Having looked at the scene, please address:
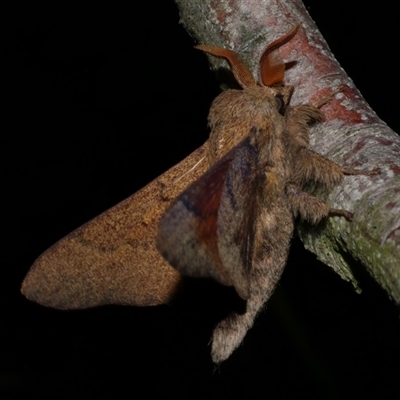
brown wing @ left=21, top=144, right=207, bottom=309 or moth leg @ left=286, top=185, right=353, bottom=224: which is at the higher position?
brown wing @ left=21, top=144, right=207, bottom=309

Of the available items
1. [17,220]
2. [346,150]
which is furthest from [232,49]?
[17,220]

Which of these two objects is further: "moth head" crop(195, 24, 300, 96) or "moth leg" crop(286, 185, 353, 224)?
"moth head" crop(195, 24, 300, 96)

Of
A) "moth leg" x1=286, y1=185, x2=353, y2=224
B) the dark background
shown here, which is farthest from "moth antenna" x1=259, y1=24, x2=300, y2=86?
Answer: the dark background

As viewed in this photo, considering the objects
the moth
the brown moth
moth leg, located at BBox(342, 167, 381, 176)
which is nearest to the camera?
moth leg, located at BBox(342, 167, 381, 176)

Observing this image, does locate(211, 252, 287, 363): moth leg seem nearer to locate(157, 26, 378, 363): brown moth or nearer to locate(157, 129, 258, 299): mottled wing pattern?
locate(157, 26, 378, 363): brown moth

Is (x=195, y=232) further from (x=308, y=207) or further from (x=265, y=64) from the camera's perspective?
(x=265, y=64)

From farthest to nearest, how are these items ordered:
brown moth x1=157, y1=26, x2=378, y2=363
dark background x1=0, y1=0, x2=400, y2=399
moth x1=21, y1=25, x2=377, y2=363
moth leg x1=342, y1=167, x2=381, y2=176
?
1. dark background x1=0, y1=0, x2=400, y2=399
2. moth x1=21, y1=25, x2=377, y2=363
3. brown moth x1=157, y1=26, x2=378, y2=363
4. moth leg x1=342, y1=167, x2=381, y2=176

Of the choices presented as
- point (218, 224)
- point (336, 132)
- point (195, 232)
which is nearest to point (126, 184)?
point (336, 132)

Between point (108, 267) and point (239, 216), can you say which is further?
point (108, 267)
